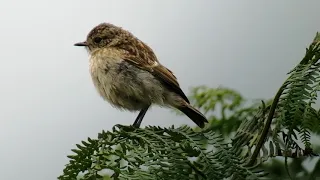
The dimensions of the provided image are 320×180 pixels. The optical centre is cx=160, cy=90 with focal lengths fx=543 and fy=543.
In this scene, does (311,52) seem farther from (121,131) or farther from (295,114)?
(121,131)

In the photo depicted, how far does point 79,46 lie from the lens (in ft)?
6.84

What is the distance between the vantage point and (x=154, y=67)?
71.1 inches

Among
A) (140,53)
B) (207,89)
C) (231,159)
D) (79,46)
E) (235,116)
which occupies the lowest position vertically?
(231,159)

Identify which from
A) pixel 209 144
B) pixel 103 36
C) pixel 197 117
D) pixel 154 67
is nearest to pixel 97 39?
pixel 103 36

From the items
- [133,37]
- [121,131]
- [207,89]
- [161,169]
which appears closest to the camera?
[161,169]

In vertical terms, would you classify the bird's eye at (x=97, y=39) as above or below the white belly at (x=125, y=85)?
above

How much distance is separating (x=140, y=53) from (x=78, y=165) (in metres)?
1.12

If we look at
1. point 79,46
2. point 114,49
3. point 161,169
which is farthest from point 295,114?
point 79,46

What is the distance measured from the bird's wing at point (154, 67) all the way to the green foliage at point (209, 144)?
2.77 feet

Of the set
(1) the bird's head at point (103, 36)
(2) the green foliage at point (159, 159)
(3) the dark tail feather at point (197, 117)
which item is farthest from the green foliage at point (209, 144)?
(1) the bird's head at point (103, 36)

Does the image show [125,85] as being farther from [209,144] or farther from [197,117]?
[209,144]

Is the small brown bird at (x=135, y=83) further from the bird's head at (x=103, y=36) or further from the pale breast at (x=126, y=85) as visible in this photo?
the bird's head at (x=103, y=36)

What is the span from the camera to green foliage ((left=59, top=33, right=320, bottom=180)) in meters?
0.74

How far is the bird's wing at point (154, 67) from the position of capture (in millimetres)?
1774
